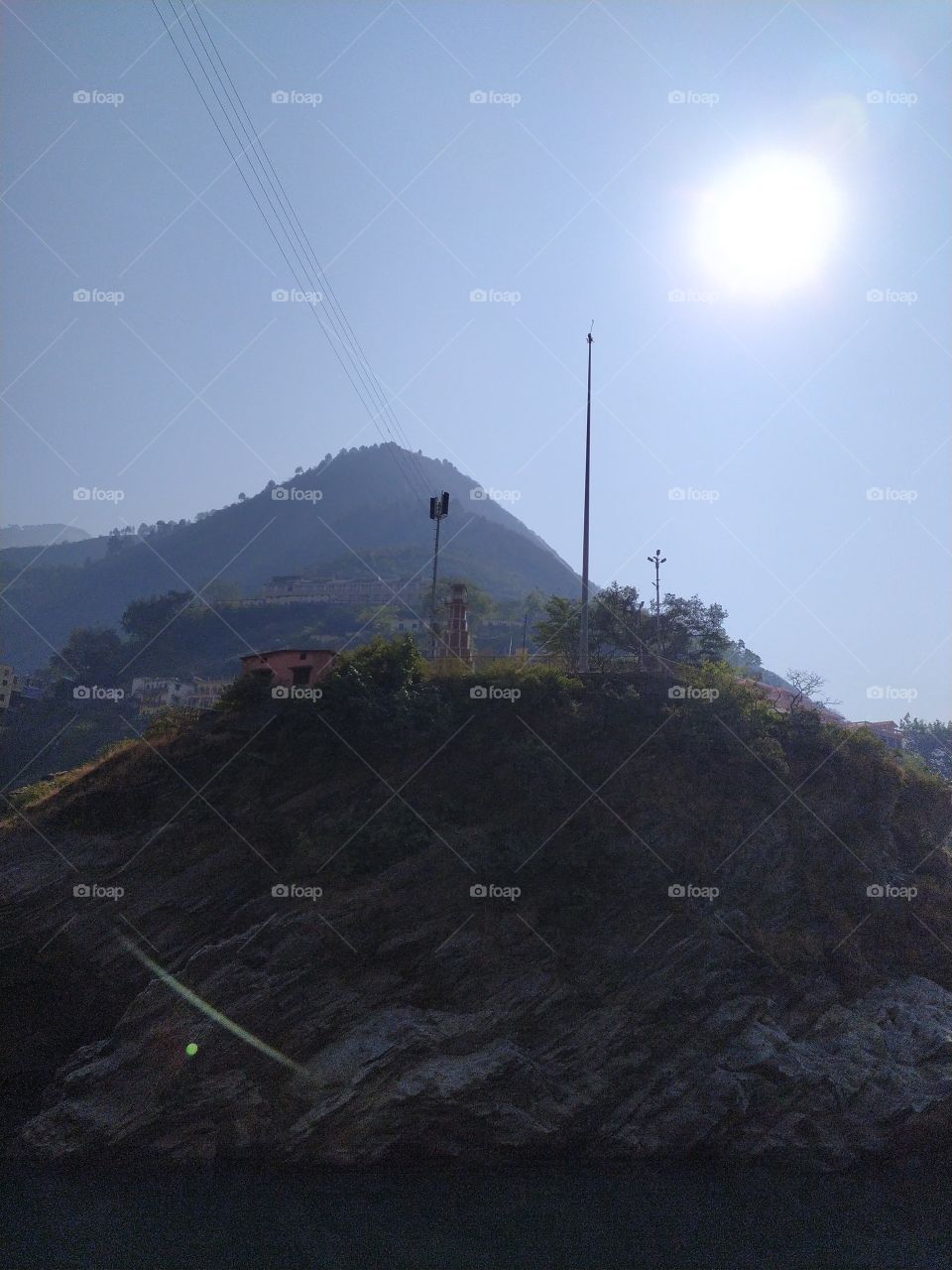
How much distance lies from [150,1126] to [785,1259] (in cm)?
1527

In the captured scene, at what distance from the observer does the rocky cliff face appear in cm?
2366

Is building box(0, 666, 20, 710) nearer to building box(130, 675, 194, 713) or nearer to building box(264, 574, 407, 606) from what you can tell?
building box(130, 675, 194, 713)

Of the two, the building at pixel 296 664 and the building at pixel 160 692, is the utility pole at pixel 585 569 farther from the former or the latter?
the building at pixel 160 692

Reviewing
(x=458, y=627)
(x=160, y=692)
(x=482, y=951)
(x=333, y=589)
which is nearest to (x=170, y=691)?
(x=160, y=692)

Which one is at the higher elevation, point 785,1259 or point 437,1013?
point 437,1013

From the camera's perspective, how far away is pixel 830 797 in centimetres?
3434

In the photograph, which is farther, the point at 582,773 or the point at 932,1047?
the point at 582,773

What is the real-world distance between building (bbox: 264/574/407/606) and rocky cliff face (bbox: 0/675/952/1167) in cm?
12676

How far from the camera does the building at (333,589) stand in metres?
168

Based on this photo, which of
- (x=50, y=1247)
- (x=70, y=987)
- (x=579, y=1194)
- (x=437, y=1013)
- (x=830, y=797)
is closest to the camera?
(x=50, y=1247)

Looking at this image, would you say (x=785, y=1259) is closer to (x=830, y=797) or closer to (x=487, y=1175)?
(x=487, y=1175)

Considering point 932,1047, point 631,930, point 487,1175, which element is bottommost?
point 487,1175

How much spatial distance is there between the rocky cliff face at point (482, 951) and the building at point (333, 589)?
127m

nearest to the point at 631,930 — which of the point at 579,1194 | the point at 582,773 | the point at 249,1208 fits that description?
the point at 582,773
